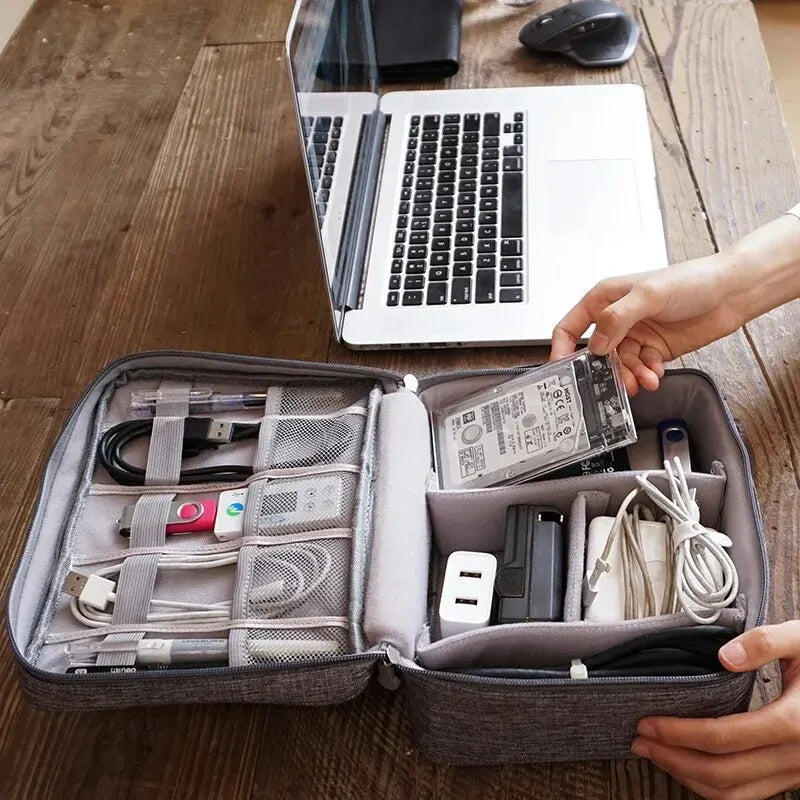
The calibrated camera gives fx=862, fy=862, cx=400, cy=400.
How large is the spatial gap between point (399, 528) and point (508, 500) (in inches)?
3.8

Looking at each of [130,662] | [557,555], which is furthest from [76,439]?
[557,555]

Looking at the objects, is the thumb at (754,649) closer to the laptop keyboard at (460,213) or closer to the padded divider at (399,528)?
the padded divider at (399,528)

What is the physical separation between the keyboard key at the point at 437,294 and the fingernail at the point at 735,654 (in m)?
0.46

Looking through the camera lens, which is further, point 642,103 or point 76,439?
point 642,103

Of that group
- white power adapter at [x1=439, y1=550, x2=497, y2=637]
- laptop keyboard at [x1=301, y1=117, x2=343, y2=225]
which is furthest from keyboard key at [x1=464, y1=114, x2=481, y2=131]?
white power adapter at [x1=439, y1=550, x2=497, y2=637]

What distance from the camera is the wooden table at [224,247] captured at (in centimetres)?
67

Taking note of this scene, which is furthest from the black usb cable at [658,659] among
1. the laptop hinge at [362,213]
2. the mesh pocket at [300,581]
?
the laptop hinge at [362,213]

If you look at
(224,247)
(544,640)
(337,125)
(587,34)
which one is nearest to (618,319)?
(544,640)

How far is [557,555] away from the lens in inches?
27.0

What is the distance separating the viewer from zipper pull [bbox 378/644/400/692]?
2.00ft

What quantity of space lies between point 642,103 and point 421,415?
59 cm

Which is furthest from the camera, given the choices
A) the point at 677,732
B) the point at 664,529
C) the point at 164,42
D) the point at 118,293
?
the point at 164,42

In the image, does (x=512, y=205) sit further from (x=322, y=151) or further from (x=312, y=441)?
(x=312, y=441)

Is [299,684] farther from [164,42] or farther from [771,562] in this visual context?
[164,42]
